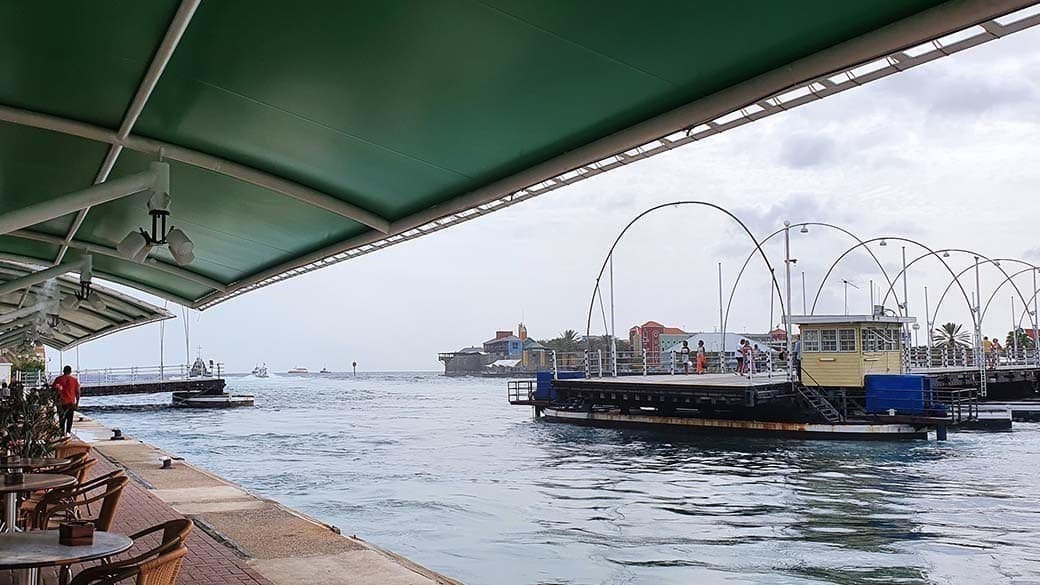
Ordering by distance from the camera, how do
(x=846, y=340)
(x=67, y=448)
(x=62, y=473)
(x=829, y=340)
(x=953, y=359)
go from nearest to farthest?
1. (x=62, y=473)
2. (x=67, y=448)
3. (x=846, y=340)
4. (x=829, y=340)
5. (x=953, y=359)

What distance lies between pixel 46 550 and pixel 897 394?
94.6 feet

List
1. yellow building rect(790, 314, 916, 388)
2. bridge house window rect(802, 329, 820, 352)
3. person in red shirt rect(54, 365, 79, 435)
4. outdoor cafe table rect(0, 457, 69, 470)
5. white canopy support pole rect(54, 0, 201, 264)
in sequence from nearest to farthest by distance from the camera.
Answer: white canopy support pole rect(54, 0, 201, 264) < outdoor cafe table rect(0, 457, 69, 470) < person in red shirt rect(54, 365, 79, 435) < yellow building rect(790, 314, 916, 388) < bridge house window rect(802, 329, 820, 352)

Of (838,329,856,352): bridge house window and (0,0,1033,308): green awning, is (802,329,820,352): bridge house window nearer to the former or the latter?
(838,329,856,352): bridge house window

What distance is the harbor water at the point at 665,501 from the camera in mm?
11828

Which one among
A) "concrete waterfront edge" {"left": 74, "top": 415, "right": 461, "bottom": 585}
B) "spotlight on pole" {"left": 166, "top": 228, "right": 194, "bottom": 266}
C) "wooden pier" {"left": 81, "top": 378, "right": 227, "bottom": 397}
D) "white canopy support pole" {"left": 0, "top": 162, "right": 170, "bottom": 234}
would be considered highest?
"white canopy support pole" {"left": 0, "top": 162, "right": 170, "bottom": 234}

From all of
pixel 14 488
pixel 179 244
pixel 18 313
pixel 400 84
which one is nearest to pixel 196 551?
pixel 14 488

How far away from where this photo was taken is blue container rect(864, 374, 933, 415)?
28.3 m

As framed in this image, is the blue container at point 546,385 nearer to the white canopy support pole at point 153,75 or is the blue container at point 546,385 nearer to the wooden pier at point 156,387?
the wooden pier at point 156,387

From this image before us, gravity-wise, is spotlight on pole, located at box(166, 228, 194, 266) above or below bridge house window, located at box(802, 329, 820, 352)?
above

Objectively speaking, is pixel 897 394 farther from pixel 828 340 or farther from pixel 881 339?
pixel 828 340

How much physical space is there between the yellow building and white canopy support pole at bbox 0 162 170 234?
86.8 feet

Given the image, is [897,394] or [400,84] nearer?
[400,84]

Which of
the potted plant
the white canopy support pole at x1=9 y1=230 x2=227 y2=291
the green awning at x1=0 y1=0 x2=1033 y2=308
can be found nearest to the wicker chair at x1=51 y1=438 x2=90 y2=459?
the potted plant

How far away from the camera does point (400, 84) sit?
6.36 m
